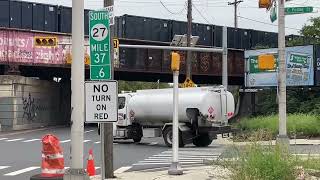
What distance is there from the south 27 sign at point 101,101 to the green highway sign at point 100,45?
0.87 metres

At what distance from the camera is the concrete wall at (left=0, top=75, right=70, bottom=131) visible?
140 ft

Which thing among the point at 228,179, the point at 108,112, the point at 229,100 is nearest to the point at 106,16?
the point at 108,112

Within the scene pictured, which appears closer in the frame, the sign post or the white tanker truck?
the sign post

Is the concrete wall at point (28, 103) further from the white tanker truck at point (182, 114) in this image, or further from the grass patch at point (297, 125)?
the grass patch at point (297, 125)

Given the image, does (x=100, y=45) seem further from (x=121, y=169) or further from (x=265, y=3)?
(x=265, y=3)

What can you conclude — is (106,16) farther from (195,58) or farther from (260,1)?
(195,58)

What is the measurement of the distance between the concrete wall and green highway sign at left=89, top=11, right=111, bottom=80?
30660 millimetres

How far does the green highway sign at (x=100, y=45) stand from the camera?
41.0ft

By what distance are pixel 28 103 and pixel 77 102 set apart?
3554cm

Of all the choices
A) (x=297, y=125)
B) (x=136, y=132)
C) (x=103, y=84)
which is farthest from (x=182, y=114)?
(x=103, y=84)

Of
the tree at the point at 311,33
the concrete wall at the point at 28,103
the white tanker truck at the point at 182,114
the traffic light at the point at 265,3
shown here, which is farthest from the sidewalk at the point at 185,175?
the tree at the point at 311,33

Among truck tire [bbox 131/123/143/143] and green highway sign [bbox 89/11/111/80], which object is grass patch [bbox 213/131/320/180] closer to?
green highway sign [bbox 89/11/111/80]

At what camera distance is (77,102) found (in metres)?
11.1

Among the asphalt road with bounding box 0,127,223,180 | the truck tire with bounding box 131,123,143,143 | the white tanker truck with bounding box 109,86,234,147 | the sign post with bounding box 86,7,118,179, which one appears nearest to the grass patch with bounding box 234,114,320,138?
the white tanker truck with bounding box 109,86,234,147
